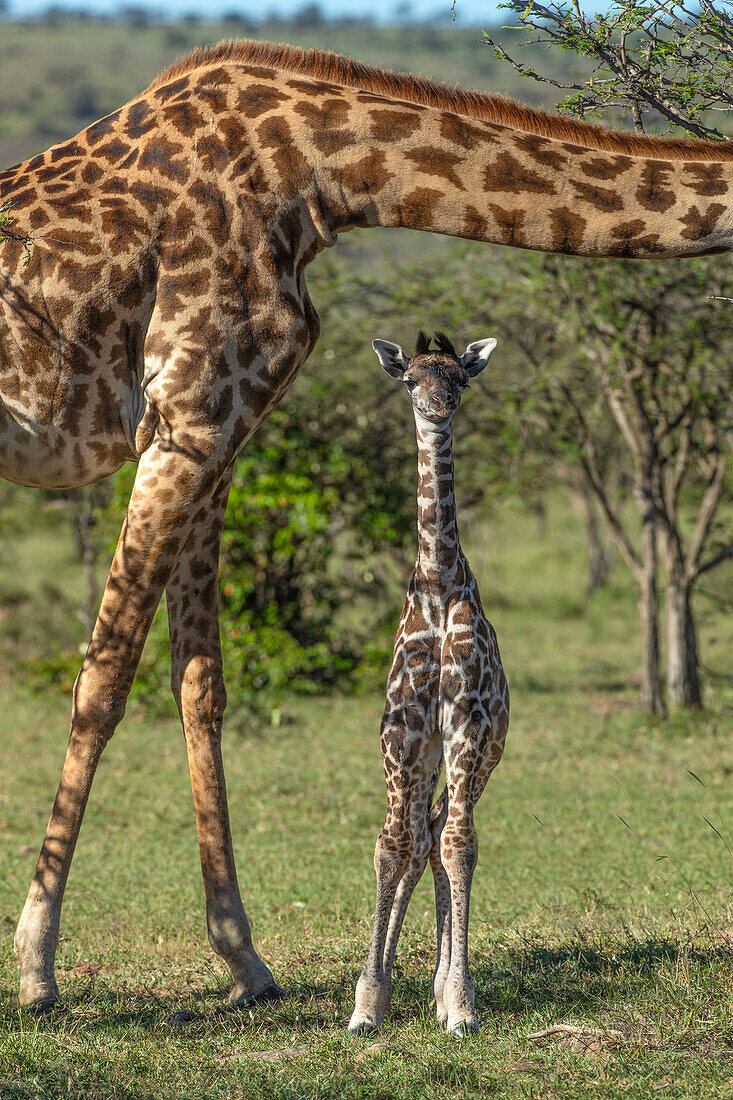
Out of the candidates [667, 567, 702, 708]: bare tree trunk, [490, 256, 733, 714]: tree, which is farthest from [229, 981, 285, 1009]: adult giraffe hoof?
[667, 567, 702, 708]: bare tree trunk

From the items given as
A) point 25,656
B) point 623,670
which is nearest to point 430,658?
point 623,670

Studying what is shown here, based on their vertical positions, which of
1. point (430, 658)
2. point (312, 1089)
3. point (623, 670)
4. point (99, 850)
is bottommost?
point (312, 1089)

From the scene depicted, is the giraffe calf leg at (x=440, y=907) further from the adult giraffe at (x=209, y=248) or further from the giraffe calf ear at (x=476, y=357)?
the giraffe calf ear at (x=476, y=357)

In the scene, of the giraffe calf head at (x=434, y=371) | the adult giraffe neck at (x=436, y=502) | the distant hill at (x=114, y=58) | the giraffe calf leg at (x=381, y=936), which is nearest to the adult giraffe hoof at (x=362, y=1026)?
the giraffe calf leg at (x=381, y=936)

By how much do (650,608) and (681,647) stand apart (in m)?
0.48

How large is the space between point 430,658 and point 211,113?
2302 millimetres

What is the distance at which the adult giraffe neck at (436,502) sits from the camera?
13.7 ft

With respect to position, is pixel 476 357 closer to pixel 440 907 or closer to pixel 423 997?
pixel 440 907

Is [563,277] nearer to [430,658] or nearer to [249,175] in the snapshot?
[249,175]

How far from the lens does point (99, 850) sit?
24.7 feet

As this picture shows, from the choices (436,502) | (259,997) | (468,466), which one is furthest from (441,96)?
(468,466)

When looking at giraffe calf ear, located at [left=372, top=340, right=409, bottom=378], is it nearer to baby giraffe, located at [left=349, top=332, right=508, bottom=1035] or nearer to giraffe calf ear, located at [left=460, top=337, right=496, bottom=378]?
baby giraffe, located at [left=349, top=332, right=508, bottom=1035]

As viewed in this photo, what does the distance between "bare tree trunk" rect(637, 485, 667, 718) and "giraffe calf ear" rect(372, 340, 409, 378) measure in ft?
21.4

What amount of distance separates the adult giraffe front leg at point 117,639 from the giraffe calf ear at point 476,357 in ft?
3.19
